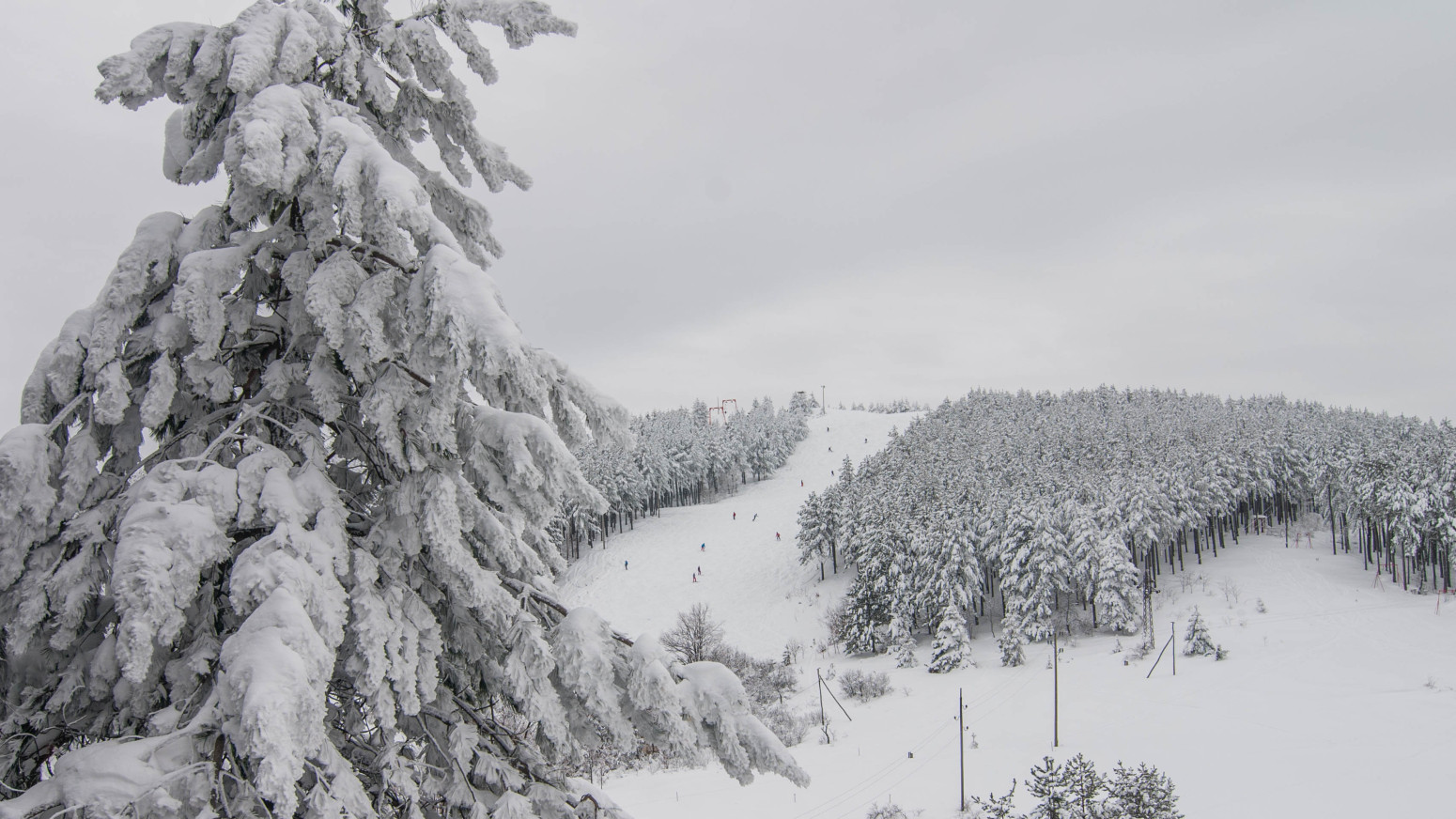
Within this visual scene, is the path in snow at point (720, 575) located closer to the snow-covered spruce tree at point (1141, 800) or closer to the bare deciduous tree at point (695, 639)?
the bare deciduous tree at point (695, 639)

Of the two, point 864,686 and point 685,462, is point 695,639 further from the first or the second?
point 685,462

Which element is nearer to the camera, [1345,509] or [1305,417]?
[1345,509]

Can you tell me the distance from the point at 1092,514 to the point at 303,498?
6017cm

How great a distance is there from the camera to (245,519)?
350cm

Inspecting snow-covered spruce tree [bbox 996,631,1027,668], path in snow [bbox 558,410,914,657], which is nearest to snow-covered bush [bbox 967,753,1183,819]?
snow-covered spruce tree [bbox 996,631,1027,668]

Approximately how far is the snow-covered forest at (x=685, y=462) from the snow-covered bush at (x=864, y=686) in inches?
1212

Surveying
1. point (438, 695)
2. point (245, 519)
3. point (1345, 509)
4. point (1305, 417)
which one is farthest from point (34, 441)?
point (1305, 417)

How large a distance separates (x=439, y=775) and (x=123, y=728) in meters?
1.52

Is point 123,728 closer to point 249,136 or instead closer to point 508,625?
point 508,625

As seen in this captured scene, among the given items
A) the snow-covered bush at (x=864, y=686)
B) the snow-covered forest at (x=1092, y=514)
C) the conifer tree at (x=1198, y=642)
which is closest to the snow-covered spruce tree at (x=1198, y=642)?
the conifer tree at (x=1198, y=642)

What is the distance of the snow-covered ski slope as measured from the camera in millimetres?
29719

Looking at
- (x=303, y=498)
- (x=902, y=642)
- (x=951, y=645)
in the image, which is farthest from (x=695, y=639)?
(x=303, y=498)

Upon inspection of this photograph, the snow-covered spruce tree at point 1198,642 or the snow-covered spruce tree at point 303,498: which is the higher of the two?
the snow-covered spruce tree at point 303,498

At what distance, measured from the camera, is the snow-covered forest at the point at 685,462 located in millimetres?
78688
